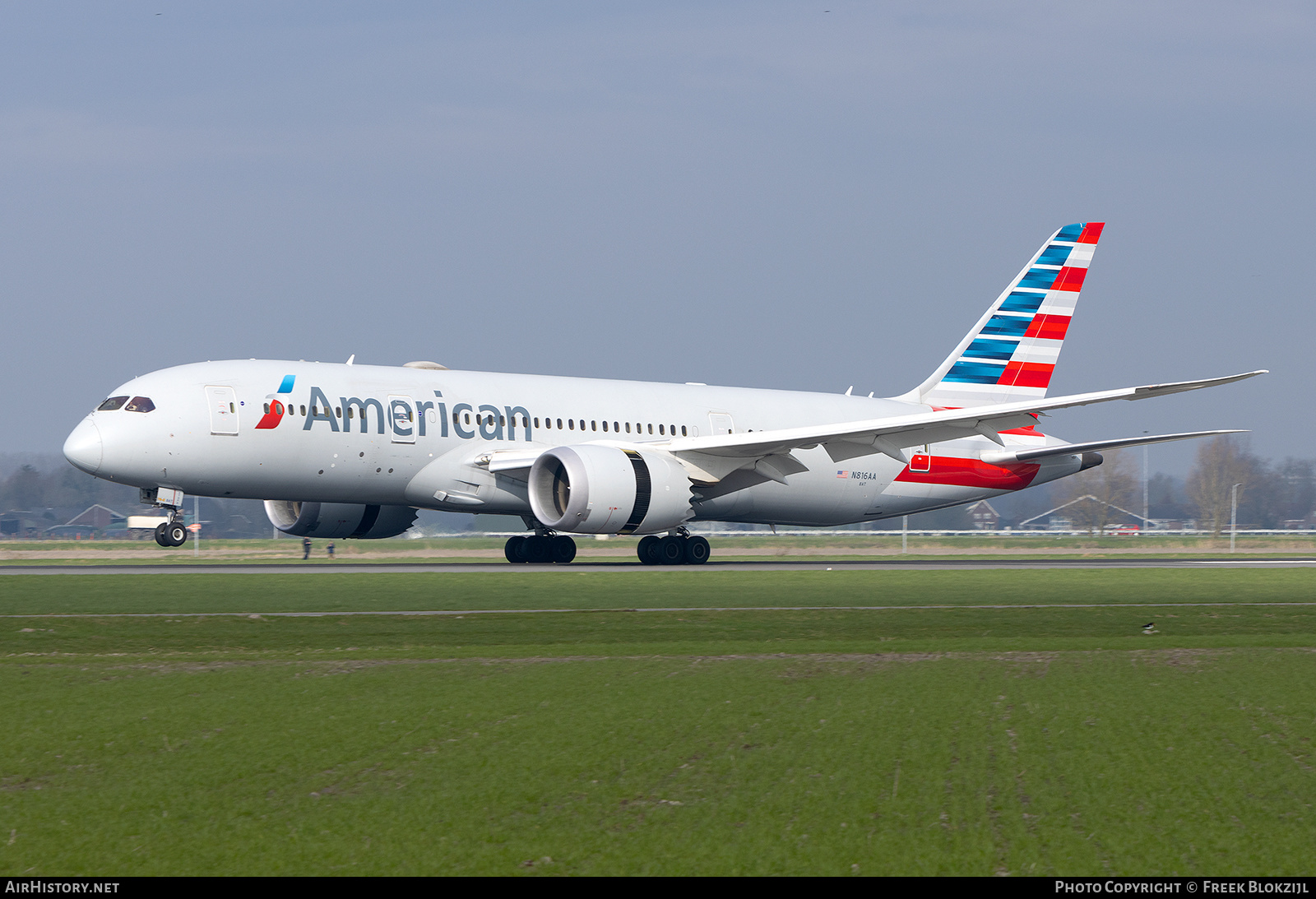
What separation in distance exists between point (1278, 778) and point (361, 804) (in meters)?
4.72

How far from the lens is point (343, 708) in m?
9.38

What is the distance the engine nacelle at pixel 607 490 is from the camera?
92.6 ft

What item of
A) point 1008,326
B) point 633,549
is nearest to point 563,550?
point 633,549

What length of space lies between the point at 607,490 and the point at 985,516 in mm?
119552

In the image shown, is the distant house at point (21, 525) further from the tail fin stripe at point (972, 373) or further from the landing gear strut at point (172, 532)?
the tail fin stripe at point (972, 373)

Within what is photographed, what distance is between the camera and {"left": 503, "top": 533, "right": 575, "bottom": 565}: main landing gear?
109 ft

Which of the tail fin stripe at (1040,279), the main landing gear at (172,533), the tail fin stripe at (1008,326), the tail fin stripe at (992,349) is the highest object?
the tail fin stripe at (1040,279)

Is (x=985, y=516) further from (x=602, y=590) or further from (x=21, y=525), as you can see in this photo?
(x=602, y=590)

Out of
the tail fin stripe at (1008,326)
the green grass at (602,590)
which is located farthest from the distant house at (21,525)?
the green grass at (602,590)

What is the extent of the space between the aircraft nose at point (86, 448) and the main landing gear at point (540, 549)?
9.98 metres

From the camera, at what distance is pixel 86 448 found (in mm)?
27219

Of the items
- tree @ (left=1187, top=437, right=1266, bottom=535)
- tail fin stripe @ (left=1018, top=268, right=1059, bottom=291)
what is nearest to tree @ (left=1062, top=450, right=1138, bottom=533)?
tree @ (left=1187, top=437, right=1266, bottom=535)

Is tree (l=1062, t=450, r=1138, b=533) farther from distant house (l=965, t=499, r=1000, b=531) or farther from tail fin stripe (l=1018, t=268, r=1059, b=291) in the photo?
tail fin stripe (l=1018, t=268, r=1059, b=291)
